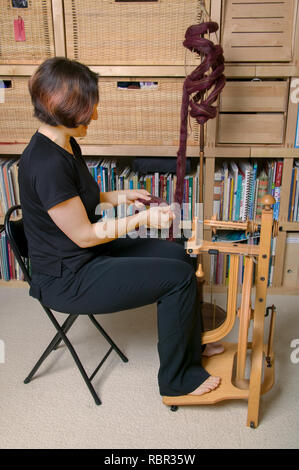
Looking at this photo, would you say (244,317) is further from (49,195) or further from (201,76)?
(201,76)

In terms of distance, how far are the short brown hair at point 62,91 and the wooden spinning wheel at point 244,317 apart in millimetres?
511

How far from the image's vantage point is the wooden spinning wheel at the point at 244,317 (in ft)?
4.44

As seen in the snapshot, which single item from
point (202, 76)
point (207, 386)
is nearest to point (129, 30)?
point (202, 76)

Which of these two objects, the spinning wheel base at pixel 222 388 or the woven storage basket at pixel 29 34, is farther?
the woven storage basket at pixel 29 34

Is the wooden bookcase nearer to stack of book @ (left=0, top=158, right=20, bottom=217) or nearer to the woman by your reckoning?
stack of book @ (left=0, top=158, right=20, bottom=217)

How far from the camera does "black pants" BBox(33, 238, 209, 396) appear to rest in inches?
54.8

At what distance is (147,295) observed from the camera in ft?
4.59

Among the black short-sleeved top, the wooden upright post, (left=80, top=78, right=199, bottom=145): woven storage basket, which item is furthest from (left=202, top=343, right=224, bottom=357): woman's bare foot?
(left=80, top=78, right=199, bottom=145): woven storage basket

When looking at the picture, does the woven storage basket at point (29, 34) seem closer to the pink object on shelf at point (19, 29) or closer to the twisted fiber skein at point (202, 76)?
the pink object on shelf at point (19, 29)

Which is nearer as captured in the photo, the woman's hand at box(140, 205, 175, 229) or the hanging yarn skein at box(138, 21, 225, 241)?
the woman's hand at box(140, 205, 175, 229)

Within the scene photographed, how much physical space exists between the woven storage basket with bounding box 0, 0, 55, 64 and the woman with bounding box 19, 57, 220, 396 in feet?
2.72

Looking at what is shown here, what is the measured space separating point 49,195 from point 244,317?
72 centimetres

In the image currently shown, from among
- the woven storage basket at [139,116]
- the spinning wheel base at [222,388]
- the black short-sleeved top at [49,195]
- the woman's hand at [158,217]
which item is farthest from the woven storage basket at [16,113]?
the spinning wheel base at [222,388]

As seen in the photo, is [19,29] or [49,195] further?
[19,29]
